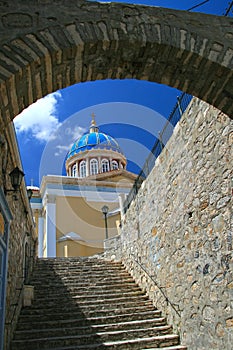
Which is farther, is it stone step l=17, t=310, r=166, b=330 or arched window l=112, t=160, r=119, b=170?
arched window l=112, t=160, r=119, b=170

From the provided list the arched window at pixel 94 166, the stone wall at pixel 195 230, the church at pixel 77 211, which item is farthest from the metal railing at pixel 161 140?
the arched window at pixel 94 166

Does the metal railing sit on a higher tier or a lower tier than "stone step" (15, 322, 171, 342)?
higher

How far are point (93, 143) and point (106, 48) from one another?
22.5 meters

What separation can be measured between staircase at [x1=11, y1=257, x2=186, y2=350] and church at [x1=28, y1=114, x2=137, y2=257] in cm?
851

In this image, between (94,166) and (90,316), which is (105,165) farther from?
(90,316)

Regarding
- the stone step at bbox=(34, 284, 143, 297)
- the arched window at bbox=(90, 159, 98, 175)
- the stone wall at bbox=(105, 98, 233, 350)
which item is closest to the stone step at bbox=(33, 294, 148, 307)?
the stone step at bbox=(34, 284, 143, 297)

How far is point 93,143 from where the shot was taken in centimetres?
2552

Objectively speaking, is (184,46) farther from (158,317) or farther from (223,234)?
→ (158,317)

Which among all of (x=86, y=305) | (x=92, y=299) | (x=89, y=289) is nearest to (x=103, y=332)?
(x=86, y=305)

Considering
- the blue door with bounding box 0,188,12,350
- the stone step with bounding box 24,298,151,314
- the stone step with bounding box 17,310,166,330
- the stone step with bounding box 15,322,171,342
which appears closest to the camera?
the blue door with bounding box 0,188,12,350

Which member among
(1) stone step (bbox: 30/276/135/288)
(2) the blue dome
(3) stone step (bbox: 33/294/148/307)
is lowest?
(3) stone step (bbox: 33/294/148/307)

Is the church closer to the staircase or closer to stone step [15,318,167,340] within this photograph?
the staircase

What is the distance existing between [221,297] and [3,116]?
11.8 ft

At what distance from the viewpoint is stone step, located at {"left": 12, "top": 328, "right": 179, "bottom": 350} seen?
5.72 metres
